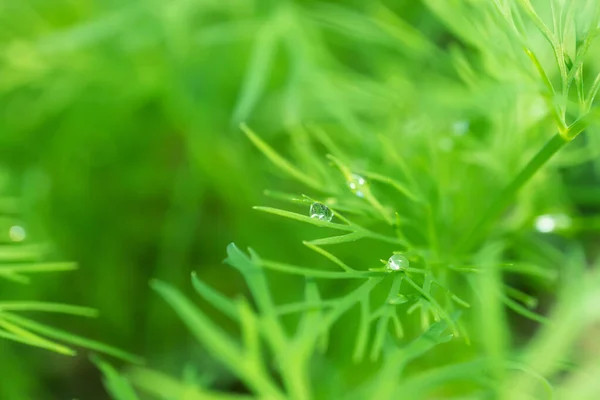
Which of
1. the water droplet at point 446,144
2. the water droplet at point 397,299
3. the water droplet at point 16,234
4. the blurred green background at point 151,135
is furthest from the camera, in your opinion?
the blurred green background at point 151,135

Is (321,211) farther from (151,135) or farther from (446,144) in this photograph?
(151,135)

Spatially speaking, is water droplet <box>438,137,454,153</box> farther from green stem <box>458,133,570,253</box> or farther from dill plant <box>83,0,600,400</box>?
green stem <box>458,133,570,253</box>

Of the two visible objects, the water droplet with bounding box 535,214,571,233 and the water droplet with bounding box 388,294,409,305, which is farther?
the water droplet with bounding box 535,214,571,233

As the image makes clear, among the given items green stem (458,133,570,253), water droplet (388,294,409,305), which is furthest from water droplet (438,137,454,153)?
water droplet (388,294,409,305)

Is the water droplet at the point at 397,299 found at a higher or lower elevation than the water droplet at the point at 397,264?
lower

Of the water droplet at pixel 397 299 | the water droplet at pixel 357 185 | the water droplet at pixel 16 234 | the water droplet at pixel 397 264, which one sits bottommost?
the water droplet at pixel 397 299

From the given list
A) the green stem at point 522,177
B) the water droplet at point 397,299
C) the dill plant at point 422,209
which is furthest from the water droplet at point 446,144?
the water droplet at point 397,299

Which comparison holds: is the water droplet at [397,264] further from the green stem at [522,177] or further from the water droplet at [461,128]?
the water droplet at [461,128]
